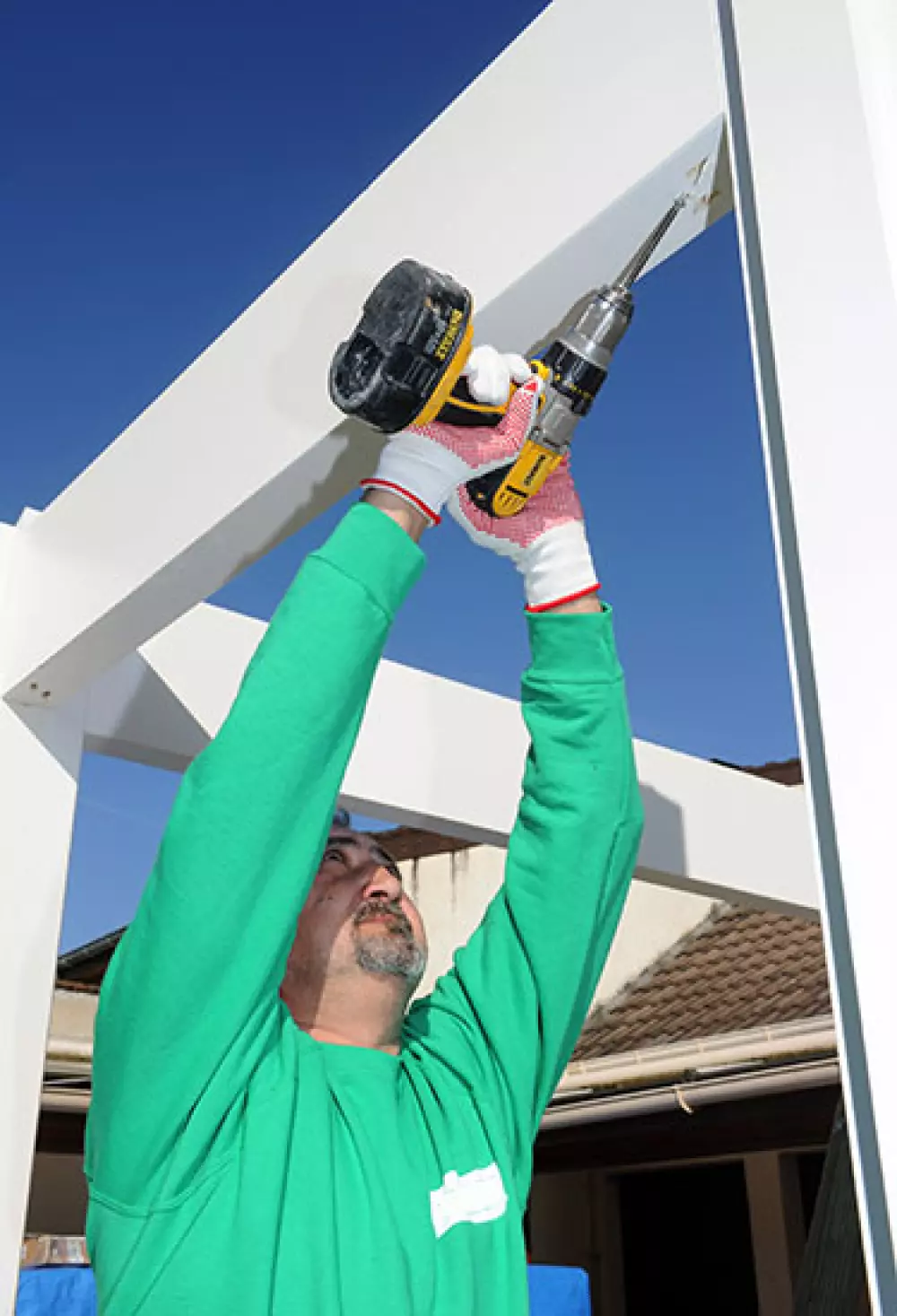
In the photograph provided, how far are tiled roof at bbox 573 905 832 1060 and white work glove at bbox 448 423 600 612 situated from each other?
3.36 meters

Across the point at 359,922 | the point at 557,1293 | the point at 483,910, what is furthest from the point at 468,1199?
the point at 483,910

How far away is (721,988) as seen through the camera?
18.0 feet

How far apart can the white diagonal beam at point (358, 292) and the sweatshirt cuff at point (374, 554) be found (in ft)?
0.80

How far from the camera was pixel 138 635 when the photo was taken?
196 cm

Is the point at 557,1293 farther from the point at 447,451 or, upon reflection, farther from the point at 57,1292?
the point at 447,451

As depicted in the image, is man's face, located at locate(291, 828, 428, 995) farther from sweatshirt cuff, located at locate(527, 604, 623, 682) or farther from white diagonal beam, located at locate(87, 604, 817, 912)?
white diagonal beam, located at locate(87, 604, 817, 912)

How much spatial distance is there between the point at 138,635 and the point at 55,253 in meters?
4.88

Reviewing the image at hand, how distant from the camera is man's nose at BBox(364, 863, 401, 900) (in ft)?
5.73

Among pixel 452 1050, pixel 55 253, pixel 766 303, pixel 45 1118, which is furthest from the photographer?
pixel 55 253

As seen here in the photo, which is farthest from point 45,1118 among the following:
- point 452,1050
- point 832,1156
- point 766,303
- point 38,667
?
point 766,303

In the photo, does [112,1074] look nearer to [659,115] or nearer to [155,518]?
[155,518]

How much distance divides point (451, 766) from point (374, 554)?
58.9 inches

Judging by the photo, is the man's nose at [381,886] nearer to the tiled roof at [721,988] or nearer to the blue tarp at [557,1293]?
the blue tarp at [557,1293]

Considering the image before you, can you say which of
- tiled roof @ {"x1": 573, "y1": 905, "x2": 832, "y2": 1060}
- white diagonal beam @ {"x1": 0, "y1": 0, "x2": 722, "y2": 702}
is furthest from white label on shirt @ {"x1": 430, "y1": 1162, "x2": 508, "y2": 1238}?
tiled roof @ {"x1": 573, "y1": 905, "x2": 832, "y2": 1060}
